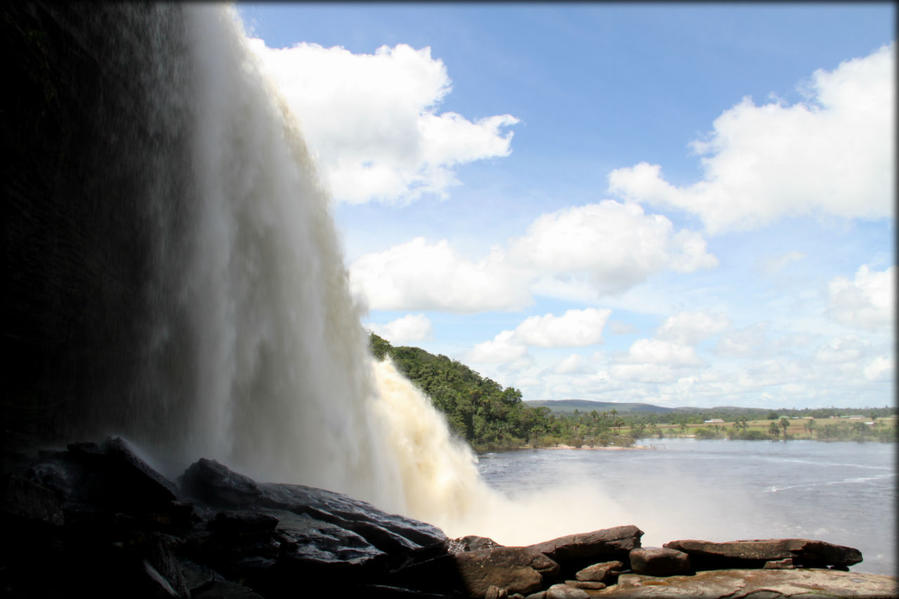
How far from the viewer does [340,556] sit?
22.2 feet

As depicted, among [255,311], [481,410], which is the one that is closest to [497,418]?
[481,410]

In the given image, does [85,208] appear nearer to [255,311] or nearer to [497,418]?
[255,311]

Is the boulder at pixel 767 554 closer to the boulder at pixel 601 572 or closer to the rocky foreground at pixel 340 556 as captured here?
the rocky foreground at pixel 340 556

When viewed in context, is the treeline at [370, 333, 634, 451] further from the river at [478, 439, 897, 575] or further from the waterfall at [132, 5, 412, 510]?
the waterfall at [132, 5, 412, 510]

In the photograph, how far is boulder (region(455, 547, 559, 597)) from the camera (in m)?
6.49

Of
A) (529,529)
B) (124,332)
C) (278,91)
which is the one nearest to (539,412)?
(529,529)

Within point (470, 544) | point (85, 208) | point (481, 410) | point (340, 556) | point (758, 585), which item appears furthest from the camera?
point (481, 410)

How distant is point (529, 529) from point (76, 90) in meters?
18.7

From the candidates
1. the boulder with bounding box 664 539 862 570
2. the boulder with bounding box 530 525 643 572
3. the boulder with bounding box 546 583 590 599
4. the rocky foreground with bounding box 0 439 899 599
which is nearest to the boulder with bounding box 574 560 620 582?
the rocky foreground with bounding box 0 439 899 599

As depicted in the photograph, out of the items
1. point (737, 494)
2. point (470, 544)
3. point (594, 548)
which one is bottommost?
point (737, 494)

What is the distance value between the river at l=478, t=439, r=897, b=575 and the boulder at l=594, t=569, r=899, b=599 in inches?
410

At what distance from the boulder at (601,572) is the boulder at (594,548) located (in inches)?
6.1

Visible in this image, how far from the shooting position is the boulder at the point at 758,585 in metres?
5.56

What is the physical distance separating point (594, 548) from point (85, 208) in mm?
7769
